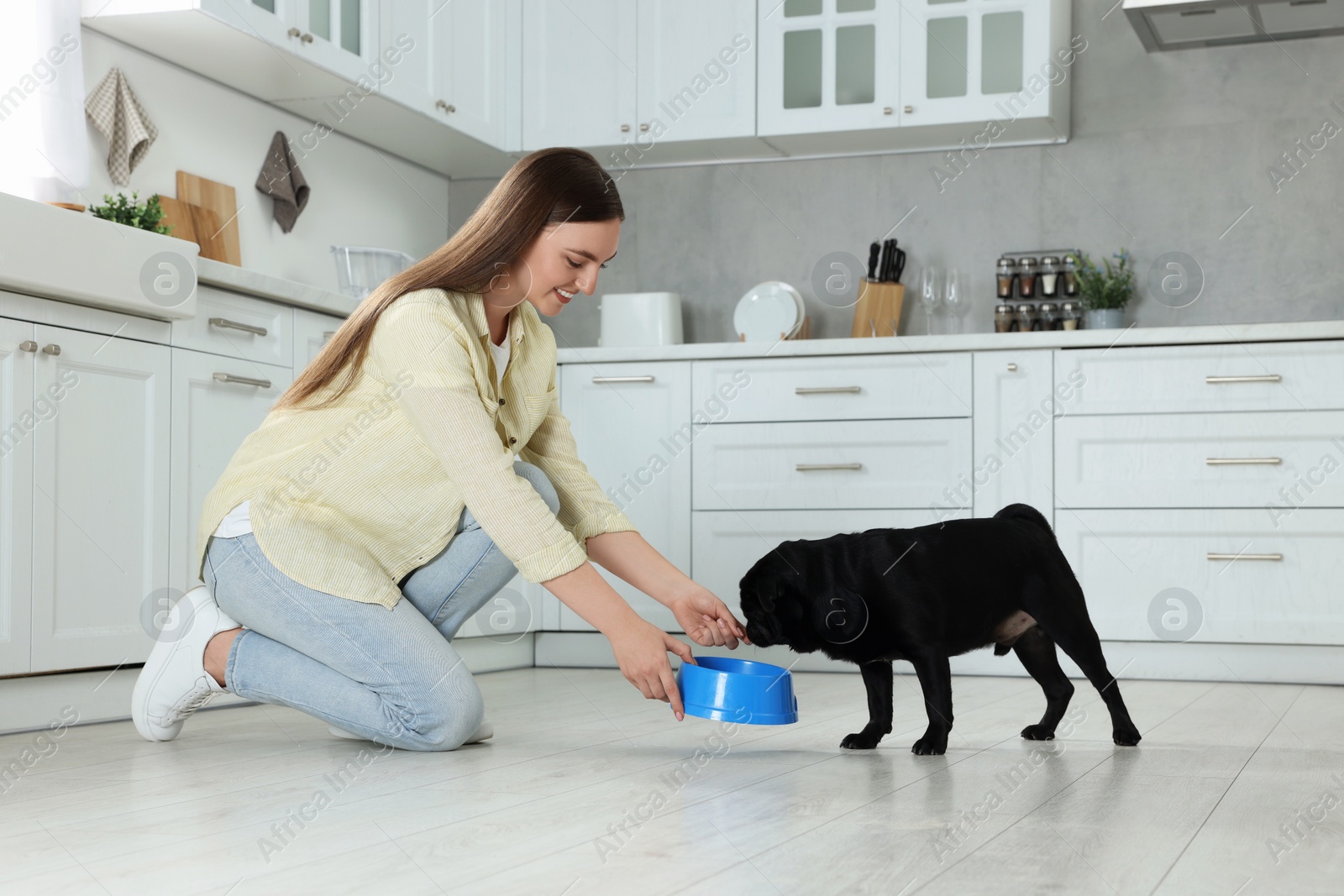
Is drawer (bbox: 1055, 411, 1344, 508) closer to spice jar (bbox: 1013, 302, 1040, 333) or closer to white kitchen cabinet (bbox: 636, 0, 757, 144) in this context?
spice jar (bbox: 1013, 302, 1040, 333)

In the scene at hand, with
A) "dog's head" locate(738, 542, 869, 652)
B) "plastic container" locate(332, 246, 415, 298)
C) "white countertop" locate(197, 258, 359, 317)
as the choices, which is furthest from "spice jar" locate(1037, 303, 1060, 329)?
"dog's head" locate(738, 542, 869, 652)

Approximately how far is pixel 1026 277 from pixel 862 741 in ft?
7.58

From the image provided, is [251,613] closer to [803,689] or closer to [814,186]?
[803,689]

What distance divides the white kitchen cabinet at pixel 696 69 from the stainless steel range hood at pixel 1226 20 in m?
1.12

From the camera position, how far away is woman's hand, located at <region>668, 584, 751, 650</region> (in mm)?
1878

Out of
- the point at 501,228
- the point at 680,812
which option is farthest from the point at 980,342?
the point at 680,812

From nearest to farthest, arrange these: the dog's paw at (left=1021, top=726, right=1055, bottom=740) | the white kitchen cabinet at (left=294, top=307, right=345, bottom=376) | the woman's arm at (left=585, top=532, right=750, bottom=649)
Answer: the woman's arm at (left=585, top=532, right=750, bottom=649) → the dog's paw at (left=1021, top=726, right=1055, bottom=740) → the white kitchen cabinet at (left=294, top=307, right=345, bottom=376)

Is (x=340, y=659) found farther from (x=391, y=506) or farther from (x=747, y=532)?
(x=747, y=532)

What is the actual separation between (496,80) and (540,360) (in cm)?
235

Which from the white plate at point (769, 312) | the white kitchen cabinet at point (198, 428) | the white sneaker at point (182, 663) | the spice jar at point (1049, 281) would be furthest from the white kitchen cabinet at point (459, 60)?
the white sneaker at point (182, 663)

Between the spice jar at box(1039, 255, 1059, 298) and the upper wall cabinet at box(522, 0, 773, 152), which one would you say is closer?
the spice jar at box(1039, 255, 1059, 298)

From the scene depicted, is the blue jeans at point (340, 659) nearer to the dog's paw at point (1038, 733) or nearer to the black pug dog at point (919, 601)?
the black pug dog at point (919, 601)

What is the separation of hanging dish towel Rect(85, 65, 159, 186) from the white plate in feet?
5.89

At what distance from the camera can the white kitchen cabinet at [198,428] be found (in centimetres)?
267
